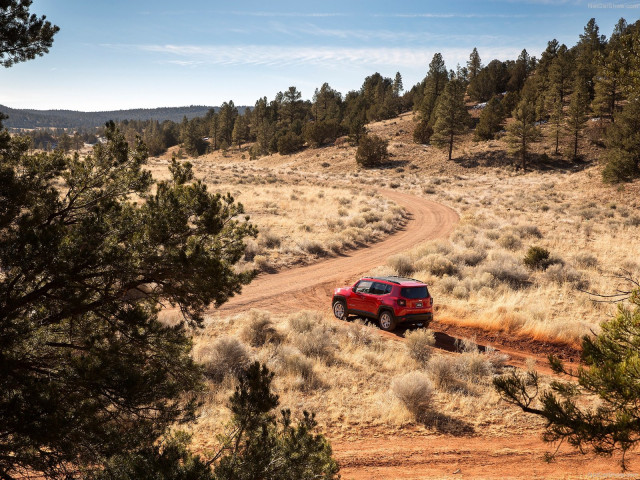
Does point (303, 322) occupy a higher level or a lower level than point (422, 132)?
lower

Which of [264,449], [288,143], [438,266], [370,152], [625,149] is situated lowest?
[438,266]

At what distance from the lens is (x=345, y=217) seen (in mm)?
32250

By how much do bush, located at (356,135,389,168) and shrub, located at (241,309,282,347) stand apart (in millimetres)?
55824

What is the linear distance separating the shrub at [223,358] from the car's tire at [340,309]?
515 cm

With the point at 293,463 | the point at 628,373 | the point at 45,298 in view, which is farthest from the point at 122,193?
the point at 628,373

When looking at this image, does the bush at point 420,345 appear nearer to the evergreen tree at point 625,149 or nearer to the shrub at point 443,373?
the shrub at point 443,373

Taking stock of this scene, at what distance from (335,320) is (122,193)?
1053 centimetres

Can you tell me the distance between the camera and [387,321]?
555 inches

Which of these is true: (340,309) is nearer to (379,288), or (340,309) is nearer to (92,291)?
(379,288)

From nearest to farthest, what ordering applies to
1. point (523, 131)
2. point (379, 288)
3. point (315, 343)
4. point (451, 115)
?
point (315, 343)
point (379, 288)
point (523, 131)
point (451, 115)

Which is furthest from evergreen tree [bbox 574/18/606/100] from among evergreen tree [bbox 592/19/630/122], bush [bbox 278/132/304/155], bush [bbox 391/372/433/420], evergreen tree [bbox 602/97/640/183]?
bush [bbox 391/372/433/420]

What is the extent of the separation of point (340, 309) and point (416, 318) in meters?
3.12

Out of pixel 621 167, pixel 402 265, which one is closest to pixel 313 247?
pixel 402 265

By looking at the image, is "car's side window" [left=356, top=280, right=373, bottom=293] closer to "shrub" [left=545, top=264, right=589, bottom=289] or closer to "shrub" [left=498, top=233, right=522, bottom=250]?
"shrub" [left=545, top=264, right=589, bottom=289]
